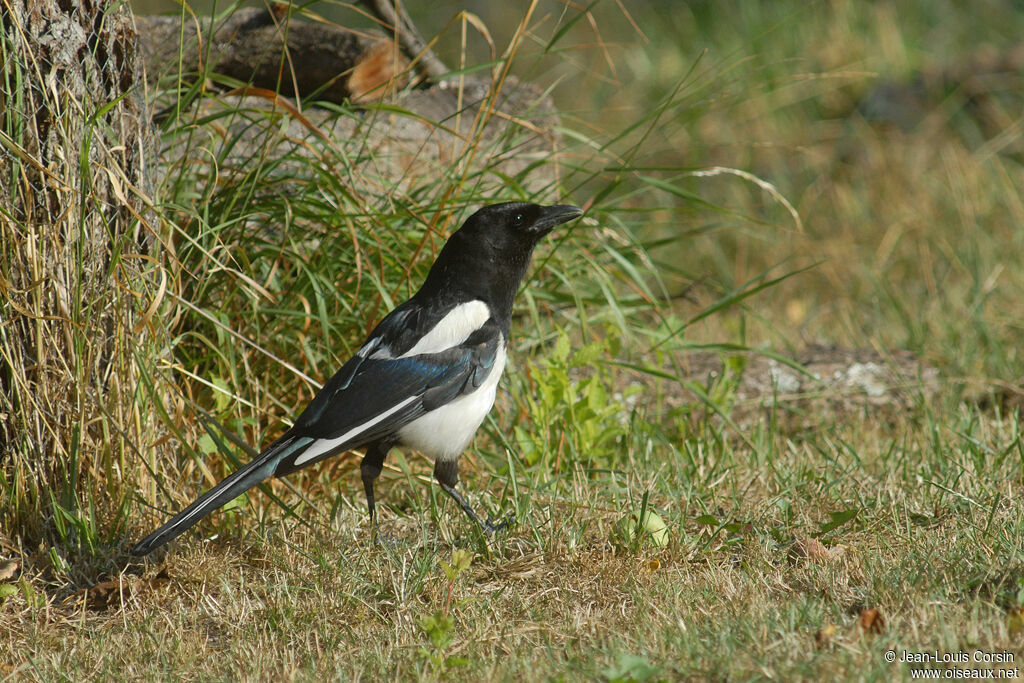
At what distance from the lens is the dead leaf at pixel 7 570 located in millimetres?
2791

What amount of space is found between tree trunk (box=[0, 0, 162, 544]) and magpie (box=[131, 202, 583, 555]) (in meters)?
0.49

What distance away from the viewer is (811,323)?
17.6ft

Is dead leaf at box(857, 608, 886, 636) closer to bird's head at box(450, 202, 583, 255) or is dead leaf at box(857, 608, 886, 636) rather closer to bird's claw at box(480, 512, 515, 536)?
bird's claw at box(480, 512, 515, 536)

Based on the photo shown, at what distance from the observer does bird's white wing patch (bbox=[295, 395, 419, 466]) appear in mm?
2748

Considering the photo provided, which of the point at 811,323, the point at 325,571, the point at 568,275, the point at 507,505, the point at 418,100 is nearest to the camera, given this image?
the point at 325,571

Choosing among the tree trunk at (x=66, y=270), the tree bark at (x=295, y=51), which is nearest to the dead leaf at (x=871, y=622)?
the tree trunk at (x=66, y=270)

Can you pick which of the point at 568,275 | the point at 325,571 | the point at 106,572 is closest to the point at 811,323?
the point at 568,275

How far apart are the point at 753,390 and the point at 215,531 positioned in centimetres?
219

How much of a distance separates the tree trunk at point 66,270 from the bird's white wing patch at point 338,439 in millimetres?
473

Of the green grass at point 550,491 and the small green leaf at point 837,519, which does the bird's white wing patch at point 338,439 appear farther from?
the small green leaf at point 837,519

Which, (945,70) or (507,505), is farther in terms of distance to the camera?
(945,70)

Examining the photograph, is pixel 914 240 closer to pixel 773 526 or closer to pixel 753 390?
pixel 753 390

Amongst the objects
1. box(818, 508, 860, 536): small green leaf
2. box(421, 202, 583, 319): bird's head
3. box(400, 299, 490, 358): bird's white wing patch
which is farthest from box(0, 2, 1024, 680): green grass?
box(400, 299, 490, 358): bird's white wing patch

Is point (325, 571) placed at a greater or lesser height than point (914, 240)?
greater
